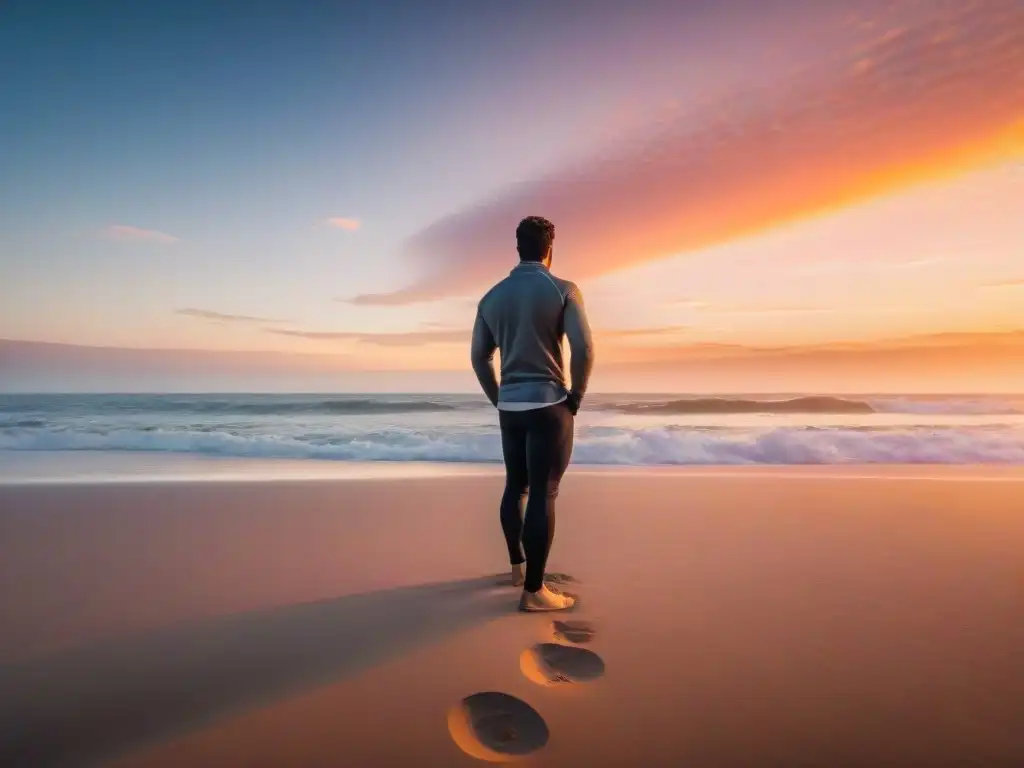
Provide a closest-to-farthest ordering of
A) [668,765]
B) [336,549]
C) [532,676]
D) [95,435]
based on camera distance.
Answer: [668,765] → [532,676] → [336,549] → [95,435]

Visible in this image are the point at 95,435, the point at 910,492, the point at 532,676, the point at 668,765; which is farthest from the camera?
the point at 95,435

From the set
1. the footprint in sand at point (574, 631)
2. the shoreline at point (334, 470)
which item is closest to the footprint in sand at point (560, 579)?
the footprint in sand at point (574, 631)

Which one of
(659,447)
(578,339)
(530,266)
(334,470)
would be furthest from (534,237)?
(659,447)

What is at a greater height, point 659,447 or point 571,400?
point 571,400

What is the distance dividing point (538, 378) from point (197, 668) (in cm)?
193

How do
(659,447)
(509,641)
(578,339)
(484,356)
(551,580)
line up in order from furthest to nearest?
(659,447)
(551,580)
(484,356)
(578,339)
(509,641)

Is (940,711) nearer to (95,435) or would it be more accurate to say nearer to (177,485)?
(177,485)

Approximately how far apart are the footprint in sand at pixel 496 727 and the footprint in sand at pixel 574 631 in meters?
0.57

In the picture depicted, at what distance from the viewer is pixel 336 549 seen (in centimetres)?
416

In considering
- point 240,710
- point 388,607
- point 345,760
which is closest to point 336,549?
point 388,607

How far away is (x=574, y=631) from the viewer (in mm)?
2678

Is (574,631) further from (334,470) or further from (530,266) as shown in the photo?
(334,470)

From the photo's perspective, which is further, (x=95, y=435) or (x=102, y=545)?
(x=95, y=435)

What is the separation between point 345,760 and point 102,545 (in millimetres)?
3522
